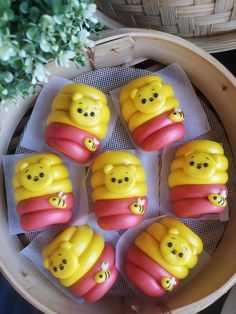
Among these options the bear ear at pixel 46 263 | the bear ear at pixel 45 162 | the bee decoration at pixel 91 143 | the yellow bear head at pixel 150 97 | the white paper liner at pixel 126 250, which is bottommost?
the white paper liner at pixel 126 250

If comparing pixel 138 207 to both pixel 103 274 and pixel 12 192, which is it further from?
pixel 12 192

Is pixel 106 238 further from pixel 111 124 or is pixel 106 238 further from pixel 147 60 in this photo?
pixel 147 60

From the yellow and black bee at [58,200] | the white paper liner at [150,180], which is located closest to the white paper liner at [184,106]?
the white paper liner at [150,180]

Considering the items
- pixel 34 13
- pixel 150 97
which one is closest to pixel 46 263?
pixel 150 97

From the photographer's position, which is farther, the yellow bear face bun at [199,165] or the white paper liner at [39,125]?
the white paper liner at [39,125]

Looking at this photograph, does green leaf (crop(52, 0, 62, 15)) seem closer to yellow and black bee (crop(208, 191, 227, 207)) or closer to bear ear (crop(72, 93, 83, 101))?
bear ear (crop(72, 93, 83, 101))

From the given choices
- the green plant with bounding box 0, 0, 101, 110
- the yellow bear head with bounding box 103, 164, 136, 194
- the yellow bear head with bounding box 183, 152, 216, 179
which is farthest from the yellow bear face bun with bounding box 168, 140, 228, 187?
the green plant with bounding box 0, 0, 101, 110

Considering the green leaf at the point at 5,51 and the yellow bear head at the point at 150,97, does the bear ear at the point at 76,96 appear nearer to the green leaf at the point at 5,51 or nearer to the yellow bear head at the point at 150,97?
the yellow bear head at the point at 150,97

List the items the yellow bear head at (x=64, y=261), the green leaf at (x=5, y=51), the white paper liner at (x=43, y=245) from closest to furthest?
the green leaf at (x=5, y=51) → the yellow bear head at (x=64, y=261) → the white paper liner at (x=43, y=245)
